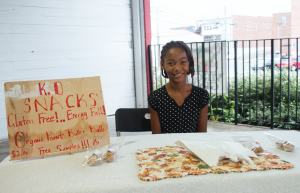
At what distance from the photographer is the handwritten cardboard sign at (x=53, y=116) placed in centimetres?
99

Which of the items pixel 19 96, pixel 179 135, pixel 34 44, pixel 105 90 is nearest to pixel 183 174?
pixel 179 135

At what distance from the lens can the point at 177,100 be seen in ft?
5.11

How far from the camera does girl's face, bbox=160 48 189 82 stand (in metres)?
1.46

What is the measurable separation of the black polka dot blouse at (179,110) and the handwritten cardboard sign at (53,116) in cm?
54

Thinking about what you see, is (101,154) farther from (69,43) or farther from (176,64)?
(69,43)

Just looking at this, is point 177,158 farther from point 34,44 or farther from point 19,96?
point 34,44

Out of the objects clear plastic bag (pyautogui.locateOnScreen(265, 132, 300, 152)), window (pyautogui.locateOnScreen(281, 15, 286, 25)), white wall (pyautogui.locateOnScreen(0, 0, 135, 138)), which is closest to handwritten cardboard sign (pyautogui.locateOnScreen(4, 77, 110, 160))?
clear plastic bag (pyautogui.locateOnScreen(265, 132, 300, 152))

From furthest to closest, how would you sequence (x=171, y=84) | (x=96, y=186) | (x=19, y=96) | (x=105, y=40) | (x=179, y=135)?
(x=105, y=40) < (x=171, y=84) < (x=179, y=135) < (x=19, y=96) < (x=96, y=186)

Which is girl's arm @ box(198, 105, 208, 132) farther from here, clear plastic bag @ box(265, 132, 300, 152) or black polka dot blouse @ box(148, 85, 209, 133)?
clear plastic bag @ box(265, 132, 300, 152)

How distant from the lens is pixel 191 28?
8242 mm

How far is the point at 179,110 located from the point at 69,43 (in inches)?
114

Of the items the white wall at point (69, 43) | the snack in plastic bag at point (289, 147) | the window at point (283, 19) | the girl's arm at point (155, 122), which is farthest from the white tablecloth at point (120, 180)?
the window at point (283, 19)

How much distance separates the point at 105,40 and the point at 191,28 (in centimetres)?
A: 453

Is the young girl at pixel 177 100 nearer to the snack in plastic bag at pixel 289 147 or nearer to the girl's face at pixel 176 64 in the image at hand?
the girl's face at pixel 176 64
